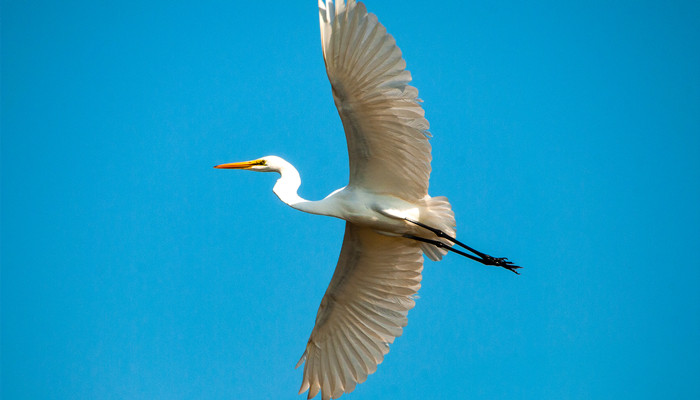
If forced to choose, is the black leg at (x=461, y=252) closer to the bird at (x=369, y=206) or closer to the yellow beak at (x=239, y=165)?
the bird at (x=369, y=206)

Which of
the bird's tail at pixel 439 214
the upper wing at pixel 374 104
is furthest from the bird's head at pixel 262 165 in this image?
the bird's tail at pixel 439 214

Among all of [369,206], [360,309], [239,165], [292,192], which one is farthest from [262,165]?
[360,309]

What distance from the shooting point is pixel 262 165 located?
729cm

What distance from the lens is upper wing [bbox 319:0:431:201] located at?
5.47 metres

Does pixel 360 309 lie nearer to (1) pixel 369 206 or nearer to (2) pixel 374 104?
(1) pixel 369 206

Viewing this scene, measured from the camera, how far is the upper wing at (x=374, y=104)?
5473mm

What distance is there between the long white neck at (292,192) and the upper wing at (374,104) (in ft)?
1.30

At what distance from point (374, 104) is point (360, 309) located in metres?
2.48

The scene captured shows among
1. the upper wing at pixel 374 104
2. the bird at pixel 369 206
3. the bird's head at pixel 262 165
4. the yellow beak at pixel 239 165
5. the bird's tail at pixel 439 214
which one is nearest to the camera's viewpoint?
the upper wing at pixel 374 104

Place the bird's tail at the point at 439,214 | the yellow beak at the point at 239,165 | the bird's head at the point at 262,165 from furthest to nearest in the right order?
the yellow beak at the point at 239,165, the bird's head at the point at 262,165, the bird's tail at the point at 439,214

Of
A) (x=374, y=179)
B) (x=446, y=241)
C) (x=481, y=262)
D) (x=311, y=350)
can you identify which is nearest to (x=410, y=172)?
(x=374, y=179)

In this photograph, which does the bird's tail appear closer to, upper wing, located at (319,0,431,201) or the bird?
the bird

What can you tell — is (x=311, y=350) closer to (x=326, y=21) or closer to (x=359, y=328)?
(x=359, y=328)

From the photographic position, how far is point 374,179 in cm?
659
